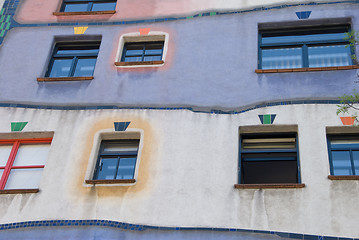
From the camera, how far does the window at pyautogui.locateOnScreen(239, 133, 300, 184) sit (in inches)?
482

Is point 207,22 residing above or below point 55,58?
above

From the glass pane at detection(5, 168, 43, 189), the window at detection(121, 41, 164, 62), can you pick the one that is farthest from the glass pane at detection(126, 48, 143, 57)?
the glass pane at detection(5, 168, 43, 189)

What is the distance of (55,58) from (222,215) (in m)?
6.84

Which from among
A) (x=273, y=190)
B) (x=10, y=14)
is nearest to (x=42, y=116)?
(x=10, y=14)

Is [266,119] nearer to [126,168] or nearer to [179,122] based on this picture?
[179,122]

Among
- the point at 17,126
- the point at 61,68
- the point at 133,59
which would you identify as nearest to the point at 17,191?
the point at 17,126

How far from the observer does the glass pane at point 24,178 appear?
12.7 meters

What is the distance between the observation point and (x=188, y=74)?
13.8 meters

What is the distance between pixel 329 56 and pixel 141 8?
5235 mm

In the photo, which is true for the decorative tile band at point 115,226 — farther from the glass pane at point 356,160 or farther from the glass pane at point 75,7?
the glass pane at point 75,7

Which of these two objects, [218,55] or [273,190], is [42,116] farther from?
[273,190]

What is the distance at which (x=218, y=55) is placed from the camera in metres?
14.0

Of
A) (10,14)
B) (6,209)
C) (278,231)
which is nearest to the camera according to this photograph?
A: (278,231)

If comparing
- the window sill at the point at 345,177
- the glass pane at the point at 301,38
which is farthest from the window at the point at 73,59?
the window sill at the point at 345,177
